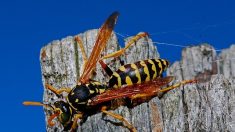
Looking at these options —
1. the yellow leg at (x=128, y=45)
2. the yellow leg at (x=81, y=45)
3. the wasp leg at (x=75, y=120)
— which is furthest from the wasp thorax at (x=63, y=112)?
the yellow leg at (x=128, y=45)

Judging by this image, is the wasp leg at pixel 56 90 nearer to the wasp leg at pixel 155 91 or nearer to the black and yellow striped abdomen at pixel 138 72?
the black and yellow striped abdomen at pixel 138 72

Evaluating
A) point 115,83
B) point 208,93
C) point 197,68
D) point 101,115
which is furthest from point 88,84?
point 197,68

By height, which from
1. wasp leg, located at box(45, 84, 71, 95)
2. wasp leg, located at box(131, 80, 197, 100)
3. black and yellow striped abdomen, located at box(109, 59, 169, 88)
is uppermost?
black and yellow striped abdomen, located at box(109, 59, 169, 88)

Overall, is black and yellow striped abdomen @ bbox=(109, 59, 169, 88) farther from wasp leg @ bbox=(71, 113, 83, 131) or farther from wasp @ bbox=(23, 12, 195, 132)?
wasp leg @ bbox=(71, 113, 83, 131)

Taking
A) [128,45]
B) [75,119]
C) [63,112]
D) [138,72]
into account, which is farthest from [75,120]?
[138,72]

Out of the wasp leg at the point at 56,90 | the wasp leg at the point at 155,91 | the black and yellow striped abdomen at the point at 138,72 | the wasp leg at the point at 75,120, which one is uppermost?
the black and yellow striped abdomen at the point at 138,72

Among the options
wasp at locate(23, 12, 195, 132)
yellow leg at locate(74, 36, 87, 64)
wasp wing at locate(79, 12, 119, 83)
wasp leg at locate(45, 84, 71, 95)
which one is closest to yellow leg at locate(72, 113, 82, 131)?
wasp at locate(23, 12, 195, 132)

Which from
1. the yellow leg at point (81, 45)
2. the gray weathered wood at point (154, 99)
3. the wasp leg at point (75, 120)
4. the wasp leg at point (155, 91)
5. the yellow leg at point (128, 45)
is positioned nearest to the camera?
the gray weathered wood at point (154, 99)

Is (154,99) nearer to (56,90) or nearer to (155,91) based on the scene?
(155,91)
